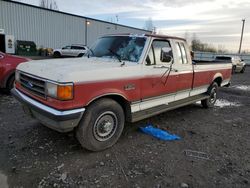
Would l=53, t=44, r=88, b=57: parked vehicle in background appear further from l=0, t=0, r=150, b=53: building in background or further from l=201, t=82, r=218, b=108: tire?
l=201, t=82, r=218, b=108: tire

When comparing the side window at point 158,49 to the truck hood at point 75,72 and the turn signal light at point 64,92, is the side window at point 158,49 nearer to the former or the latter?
the truck hood at point 75,72

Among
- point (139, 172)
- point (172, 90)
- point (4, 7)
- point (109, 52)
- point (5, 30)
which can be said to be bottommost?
point (139, 172)

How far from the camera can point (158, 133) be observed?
4852mm

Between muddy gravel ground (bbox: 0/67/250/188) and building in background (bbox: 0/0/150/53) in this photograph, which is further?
building in background (bbox: 0/0/150/53)

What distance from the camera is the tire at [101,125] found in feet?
12.0

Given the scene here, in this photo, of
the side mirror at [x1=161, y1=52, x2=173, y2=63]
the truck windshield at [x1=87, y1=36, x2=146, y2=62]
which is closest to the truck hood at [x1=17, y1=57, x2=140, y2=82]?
the truck windshield at [x1=87, y1=36, x2=146, y2=62]

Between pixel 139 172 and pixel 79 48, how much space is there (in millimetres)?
23142

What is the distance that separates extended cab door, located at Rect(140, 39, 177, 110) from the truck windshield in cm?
24

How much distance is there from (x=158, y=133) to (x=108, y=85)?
1770mm

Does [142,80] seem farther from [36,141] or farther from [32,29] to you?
[32,29]

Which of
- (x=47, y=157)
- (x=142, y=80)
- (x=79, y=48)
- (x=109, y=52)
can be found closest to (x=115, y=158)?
(x=47, y=157)

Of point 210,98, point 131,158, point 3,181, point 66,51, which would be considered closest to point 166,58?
point 131,158

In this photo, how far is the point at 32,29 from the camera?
88.1 feet

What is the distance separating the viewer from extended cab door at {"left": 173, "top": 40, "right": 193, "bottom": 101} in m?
5.40
